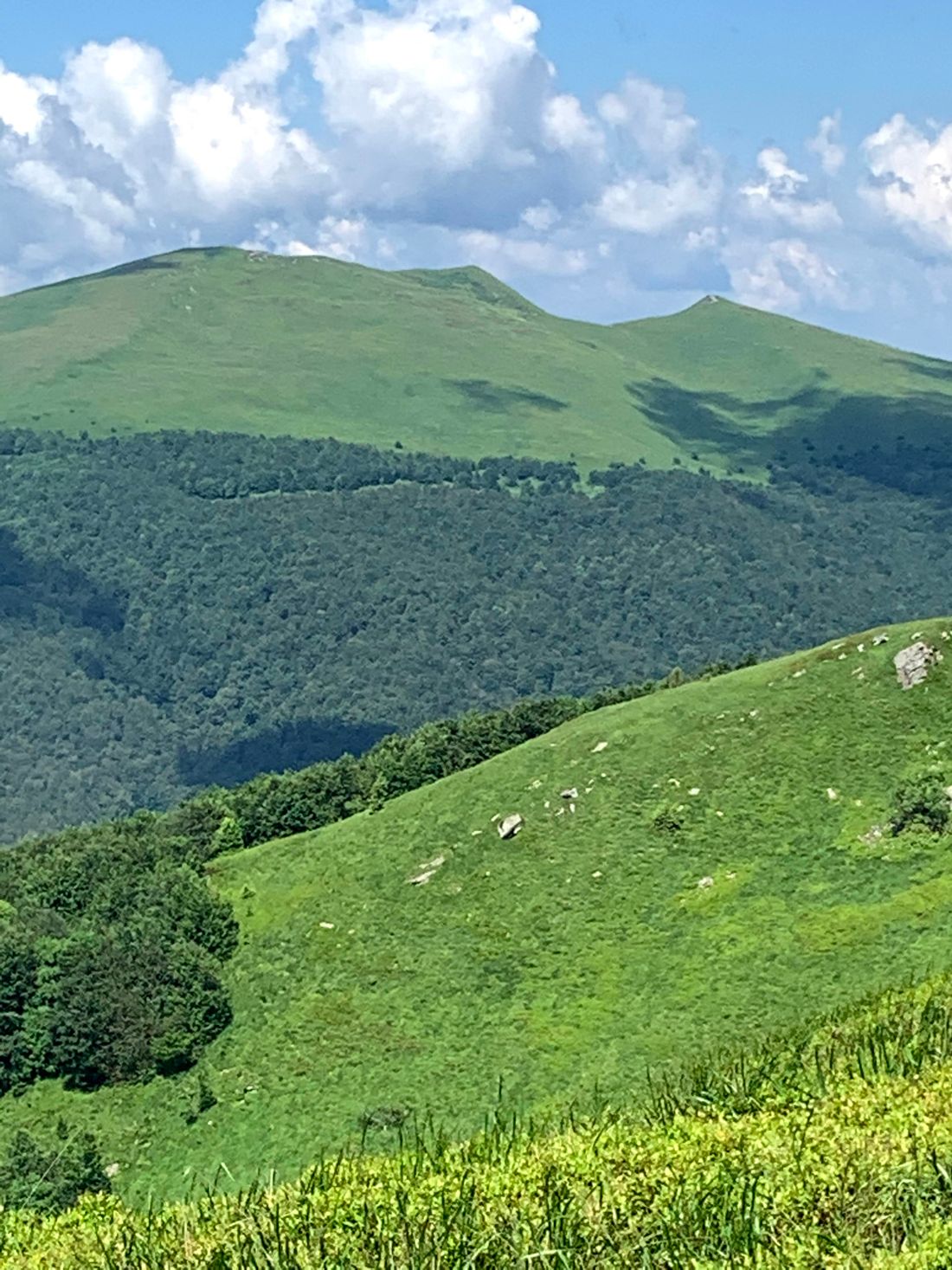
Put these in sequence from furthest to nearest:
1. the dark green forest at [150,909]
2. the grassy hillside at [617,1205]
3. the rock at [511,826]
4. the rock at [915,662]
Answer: the rock at [511,826] → the rock at [915,662] → the dark green forest at [150,909] → the grassy hillside at [617,1205]

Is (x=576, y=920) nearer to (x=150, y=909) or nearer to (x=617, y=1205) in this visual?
(x=150, y=909)

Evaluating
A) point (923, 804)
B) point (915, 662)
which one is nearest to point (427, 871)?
point (923, 804)

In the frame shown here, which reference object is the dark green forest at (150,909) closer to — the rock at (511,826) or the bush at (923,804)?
the rock at (511,826)

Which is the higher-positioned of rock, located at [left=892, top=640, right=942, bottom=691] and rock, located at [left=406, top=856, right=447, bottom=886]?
rock, located at [left=892, top=640, right=942, bottom=691]

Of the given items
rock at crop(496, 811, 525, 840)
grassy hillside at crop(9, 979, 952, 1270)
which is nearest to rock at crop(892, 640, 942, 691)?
rock at crop(496, 811, 525, 840)

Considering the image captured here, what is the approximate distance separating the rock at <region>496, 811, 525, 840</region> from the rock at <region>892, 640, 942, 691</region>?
2615 cm

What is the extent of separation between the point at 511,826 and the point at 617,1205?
77074 millimetres

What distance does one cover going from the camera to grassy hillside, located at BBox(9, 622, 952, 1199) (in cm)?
8919

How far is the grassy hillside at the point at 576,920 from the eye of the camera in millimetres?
89188

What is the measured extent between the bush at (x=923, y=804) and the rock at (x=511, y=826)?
23.9 m

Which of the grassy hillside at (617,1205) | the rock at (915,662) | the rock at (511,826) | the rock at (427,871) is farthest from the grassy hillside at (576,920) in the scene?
the grassy hillside at (617,1205)

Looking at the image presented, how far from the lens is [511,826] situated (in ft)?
362

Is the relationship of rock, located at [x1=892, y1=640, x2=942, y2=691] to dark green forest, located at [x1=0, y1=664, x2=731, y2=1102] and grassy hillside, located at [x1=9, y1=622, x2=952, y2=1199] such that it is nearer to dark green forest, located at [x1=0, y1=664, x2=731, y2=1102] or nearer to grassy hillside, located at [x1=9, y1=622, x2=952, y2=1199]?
grassy hillside, located at [x1=9, y1=622, x2=952, y2=1199]

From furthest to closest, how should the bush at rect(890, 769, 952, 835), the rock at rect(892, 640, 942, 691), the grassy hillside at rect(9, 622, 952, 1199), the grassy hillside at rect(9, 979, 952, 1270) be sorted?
1. the rock at rect(892, 640, 942, 691)
2. the bush at rect(890, 769, 952, 835)
3. the grassy hillside at rect(9, 622, 952, 1199)
4. the grassy hillside at rect(9, 979, 952, 1270)
